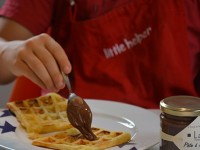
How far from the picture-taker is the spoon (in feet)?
2.79

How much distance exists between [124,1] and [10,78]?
1.14 feet

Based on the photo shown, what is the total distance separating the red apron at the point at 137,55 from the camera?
112cm

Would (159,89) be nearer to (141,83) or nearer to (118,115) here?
(141,83)

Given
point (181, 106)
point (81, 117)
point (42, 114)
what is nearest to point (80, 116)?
point (81, 117)

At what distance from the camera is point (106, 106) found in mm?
1033

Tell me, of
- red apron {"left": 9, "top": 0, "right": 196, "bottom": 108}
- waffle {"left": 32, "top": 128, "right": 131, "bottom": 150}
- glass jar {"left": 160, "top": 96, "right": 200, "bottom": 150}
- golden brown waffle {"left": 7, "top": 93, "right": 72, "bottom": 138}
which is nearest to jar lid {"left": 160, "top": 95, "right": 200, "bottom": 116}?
glass jar {"left": 160, "top": 96, "right": 200, "bottom": 150}

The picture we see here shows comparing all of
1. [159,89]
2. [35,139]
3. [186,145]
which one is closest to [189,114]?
[186,145]

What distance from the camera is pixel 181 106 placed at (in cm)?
71

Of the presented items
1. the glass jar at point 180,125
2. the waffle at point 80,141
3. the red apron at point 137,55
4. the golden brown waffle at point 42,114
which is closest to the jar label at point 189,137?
the glass jar at point 180,125

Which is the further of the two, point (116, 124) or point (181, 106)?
point (116, 124)

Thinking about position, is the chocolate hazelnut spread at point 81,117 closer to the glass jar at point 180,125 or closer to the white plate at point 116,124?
the white plate at point 116,124

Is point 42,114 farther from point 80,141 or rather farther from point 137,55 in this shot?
point 137,55

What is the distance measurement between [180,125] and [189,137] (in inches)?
0.9

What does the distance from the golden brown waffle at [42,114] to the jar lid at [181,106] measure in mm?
234
